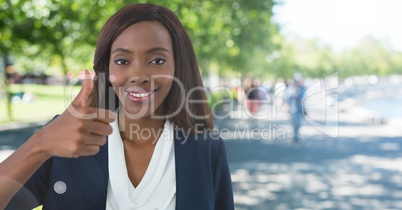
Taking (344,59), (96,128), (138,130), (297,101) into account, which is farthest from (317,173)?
(344,59)

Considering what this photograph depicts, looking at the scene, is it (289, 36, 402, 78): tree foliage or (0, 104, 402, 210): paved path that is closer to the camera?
(0, 104, 402, 210): paved path

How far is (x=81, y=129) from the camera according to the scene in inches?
43.8

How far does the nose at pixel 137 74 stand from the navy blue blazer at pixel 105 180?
24 cm

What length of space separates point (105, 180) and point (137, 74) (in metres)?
0.36

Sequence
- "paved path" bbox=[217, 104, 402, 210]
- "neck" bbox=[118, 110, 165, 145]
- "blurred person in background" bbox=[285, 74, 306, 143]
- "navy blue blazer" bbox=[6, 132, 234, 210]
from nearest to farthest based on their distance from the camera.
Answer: "navy blue blazer" bbox=[6, 132, 234, 210], "neck" bbox=[118, 110, 165, 145], "paved path" bbox=[217, 104, 402, 210], "blurred person in background" bbox=[285, 74, 306, 143]

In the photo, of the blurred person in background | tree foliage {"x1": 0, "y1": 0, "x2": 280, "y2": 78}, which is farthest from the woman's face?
the blurred person in background

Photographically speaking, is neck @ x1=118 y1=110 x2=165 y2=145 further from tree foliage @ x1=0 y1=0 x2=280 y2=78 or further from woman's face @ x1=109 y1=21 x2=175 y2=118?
tree foliage @ x1=0 y1=0 x2=280 y2=78

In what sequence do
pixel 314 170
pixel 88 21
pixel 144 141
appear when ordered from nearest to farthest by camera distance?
pixel 144 141
pixel 314 170
pixel 88 21

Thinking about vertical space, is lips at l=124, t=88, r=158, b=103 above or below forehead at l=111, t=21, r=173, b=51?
below

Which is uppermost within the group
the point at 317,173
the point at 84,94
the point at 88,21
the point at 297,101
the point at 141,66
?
the point at 88,21

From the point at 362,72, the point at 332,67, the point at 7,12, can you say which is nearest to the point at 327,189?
the point at 7,12

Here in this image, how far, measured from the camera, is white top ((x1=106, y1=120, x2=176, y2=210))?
153 cm

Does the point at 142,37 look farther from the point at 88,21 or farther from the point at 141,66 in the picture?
the point at 88,21

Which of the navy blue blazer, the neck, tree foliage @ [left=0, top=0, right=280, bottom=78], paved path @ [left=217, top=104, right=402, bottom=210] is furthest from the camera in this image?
tree foliage @ [left=0, top=0, right=280, bottom=78]
